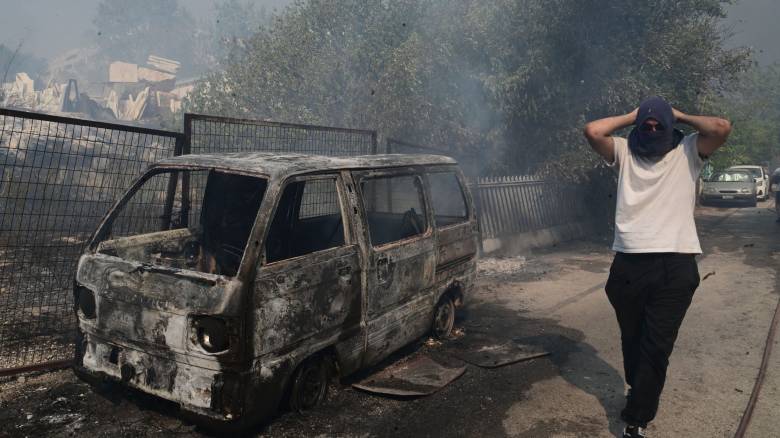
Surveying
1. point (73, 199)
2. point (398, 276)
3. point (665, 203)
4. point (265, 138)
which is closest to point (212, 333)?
point (398, 276)

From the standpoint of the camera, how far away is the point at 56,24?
103 meters

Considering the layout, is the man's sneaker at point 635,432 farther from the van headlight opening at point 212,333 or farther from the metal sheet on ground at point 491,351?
the van headlight opening at point 212,333

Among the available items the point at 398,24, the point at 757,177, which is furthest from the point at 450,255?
the point at 757,177

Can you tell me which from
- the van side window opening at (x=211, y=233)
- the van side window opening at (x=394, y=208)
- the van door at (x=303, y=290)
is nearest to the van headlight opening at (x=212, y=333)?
the van door at (x=303, y=290)

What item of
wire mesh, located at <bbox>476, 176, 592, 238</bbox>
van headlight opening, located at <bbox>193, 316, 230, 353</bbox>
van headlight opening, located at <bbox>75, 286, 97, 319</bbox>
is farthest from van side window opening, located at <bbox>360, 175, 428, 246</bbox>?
wire mesh, located at <bbox>476, 176, 592, 238</bbox>

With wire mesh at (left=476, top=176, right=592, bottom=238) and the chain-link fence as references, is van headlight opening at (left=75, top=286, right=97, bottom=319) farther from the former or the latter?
wire mesh at (left=476, top=176, right=592, bottom=238)

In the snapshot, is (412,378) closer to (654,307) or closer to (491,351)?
(491,351)

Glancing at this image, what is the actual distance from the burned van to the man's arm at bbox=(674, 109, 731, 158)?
2401 mm

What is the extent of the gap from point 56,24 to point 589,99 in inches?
4626

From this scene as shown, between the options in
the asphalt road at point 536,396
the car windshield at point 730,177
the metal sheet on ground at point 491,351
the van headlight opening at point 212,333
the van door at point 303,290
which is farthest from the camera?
the car windshield at point 730,177

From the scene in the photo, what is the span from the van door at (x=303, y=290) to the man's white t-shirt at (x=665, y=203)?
2005mm

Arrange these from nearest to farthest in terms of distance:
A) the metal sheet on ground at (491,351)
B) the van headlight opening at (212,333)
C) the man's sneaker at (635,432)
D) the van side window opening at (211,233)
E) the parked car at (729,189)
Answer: the van headlight opening at (212,333) < the man's sneaker at (635,432) < the van side window opening at (211,233) < the metal sheet on ground at (491,351) < the parked car at (729,189)

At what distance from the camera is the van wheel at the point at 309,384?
3.85 metres

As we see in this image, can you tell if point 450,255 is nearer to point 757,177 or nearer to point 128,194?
point 128,194
